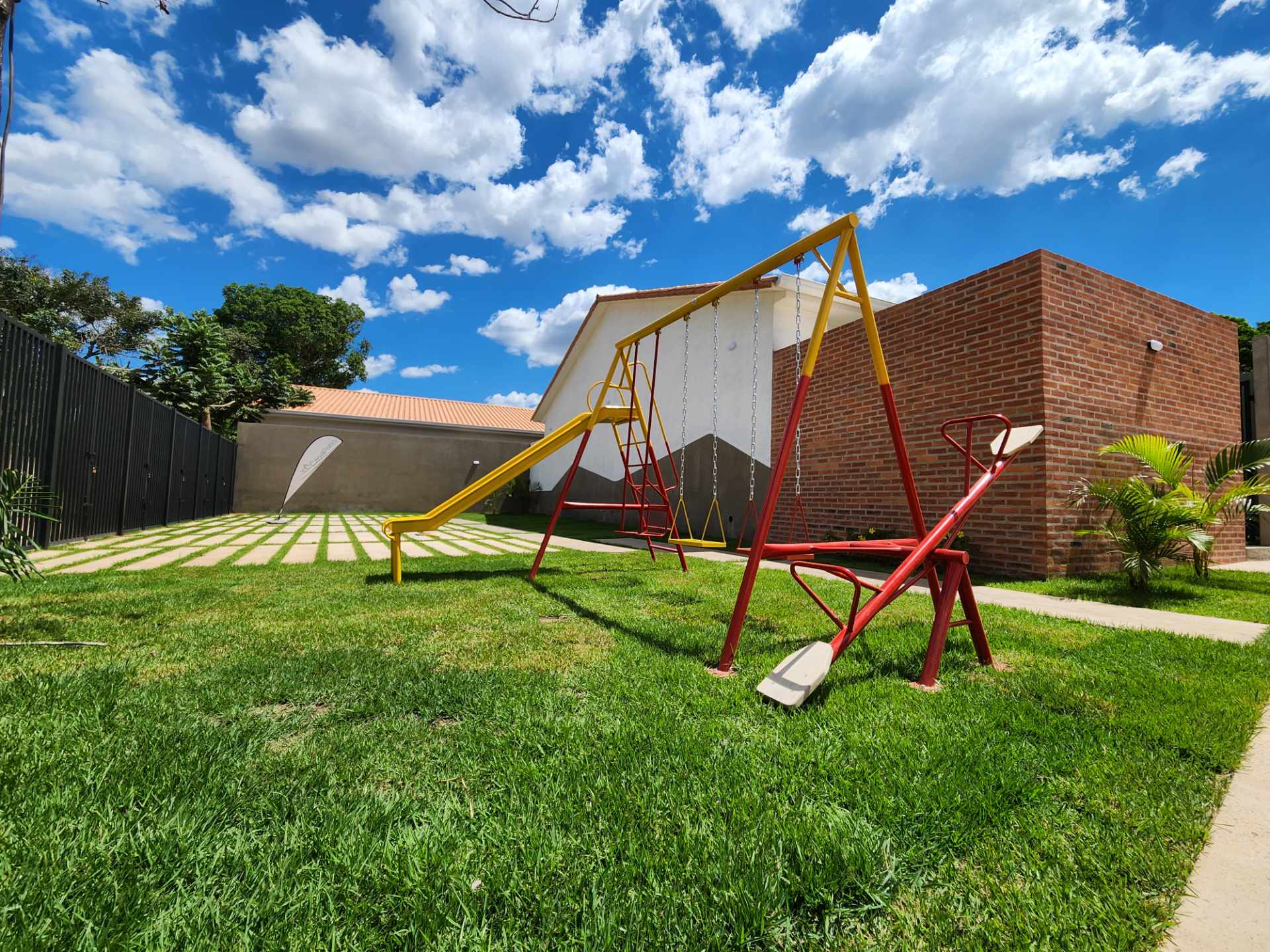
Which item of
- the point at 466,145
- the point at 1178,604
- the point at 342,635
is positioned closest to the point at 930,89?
the point at 1178,604

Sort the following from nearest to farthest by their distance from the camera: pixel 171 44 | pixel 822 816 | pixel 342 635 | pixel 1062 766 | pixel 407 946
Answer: pixel 407 946 → pixel 822 816 → pixel 1062 766 → pixel 342 635 → pixel 171 44

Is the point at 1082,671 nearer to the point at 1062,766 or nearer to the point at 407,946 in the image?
the point at 1062,766

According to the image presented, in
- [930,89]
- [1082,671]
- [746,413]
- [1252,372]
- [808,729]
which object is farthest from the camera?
[746,413]

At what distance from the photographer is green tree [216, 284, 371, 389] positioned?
31.7 metres

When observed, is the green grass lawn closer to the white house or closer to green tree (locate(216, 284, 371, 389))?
the white house

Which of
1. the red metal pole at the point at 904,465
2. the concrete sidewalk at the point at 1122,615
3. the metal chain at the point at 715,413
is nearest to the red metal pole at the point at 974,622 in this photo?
the red metal pole at the point at 904,465

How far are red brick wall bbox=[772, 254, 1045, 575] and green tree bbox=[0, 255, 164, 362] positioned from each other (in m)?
28.3

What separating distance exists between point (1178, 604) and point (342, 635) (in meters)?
6.08

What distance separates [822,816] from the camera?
4.36 feet

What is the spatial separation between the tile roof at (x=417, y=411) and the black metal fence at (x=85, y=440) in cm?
835

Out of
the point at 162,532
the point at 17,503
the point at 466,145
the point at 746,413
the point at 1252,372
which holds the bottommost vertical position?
the point at 162,532

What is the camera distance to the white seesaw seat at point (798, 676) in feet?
6.69

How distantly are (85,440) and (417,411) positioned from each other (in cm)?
1516

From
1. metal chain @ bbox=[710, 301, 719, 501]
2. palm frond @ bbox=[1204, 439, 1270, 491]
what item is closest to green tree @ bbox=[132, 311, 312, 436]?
metal chain @ bbox=[710, 301, 719, 501]
